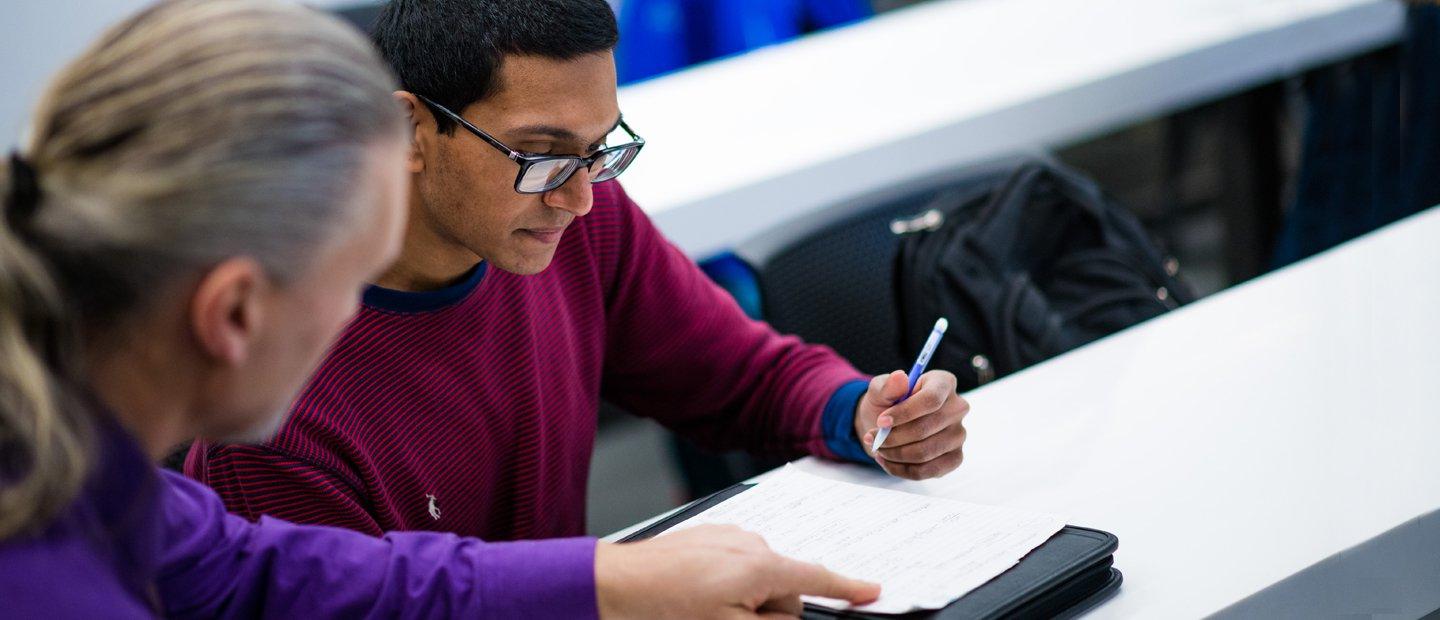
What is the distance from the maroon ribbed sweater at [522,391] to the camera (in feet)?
3.83

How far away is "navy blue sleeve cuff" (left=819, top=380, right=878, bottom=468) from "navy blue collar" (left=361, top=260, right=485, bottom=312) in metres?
0.40

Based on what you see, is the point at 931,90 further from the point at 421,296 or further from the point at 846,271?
the point at 421,296

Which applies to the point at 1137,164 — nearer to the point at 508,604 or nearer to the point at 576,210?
the point at 576,210

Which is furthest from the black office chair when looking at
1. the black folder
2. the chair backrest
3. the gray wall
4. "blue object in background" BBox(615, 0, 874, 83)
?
the gray wall

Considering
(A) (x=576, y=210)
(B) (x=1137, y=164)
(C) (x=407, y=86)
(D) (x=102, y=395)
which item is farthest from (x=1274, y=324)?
(B) (x=1137, y=164)

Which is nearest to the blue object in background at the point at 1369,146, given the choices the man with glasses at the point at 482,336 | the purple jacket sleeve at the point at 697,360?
the purple jacket sleeve at the point at 697,360

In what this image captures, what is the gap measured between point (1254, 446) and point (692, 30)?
6.35 ft

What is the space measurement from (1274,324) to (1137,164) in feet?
8.54

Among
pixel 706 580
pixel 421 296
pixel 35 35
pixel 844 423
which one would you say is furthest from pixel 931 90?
pixel 35 35

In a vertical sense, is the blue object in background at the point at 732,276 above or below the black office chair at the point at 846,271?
below

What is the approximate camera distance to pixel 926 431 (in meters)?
1.27

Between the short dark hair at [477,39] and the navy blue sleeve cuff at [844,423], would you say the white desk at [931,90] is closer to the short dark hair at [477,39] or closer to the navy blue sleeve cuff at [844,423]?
the navy blue sleeve cuff at [844,423]

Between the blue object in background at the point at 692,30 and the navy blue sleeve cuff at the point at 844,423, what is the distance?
1588mm

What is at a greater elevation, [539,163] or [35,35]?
[539,163]
